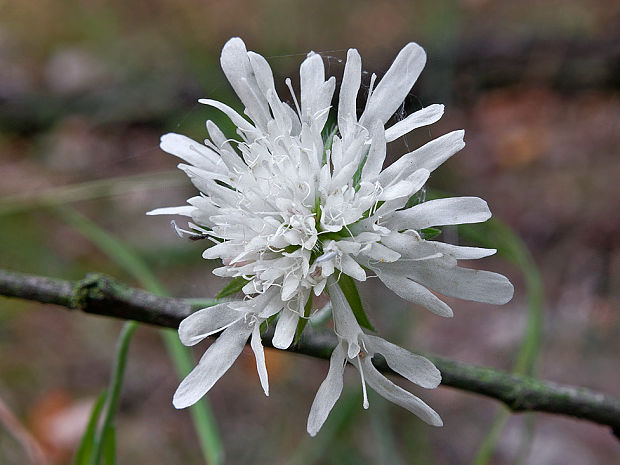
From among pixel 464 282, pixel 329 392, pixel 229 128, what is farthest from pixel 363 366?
pixel 229 128

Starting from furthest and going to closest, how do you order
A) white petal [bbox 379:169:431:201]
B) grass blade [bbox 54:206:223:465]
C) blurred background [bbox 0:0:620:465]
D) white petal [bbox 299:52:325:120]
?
blurred background [bbox 0:0:620:465]
grass blade [bbox 54:206:223:465]
white petal [bbox 299:52:325:120]
white petal [bbox 379:169:431:201]

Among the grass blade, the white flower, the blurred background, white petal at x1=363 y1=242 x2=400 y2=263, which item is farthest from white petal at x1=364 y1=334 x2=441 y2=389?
the blurred background

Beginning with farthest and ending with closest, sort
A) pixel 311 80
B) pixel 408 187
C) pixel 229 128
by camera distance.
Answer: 1. pixel 229 128
2. pixel 311 80
3. pixel 408 187

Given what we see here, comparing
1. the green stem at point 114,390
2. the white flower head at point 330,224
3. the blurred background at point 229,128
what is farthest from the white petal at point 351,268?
the blurred background at point 229,128

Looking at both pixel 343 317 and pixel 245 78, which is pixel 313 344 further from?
pixel 245 78

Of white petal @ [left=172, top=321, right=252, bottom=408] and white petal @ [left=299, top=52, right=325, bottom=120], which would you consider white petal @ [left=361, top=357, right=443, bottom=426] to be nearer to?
white petal @ [left=172, top=321, right=252, bottom=408]

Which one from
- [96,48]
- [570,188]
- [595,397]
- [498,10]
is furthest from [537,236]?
[96,48]

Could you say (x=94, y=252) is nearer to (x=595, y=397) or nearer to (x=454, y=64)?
(x=454, y=64)
